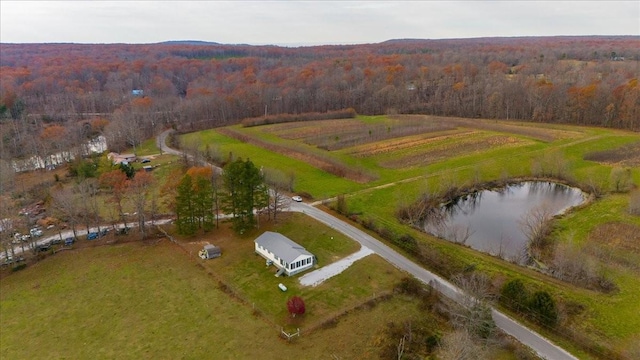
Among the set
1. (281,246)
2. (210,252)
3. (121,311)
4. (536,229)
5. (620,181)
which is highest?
(620,181)

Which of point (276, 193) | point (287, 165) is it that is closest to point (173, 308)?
point (276, 193)

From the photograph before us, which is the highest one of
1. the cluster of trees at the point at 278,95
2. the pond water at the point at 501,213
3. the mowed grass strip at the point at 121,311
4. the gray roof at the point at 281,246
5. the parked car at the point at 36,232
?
the cluster of trees at the point at 278,95

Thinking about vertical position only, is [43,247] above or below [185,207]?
below

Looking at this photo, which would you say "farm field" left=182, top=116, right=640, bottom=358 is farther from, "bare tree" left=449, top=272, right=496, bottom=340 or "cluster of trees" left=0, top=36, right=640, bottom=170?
"cluster of trees" left=0, top=36, right=640, bottom=170

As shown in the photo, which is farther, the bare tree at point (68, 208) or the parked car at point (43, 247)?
the bare tree at point (68, 208)

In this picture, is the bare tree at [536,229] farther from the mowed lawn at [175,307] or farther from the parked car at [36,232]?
the parked car at [36,232]

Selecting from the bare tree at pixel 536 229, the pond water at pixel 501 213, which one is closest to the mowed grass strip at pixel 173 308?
the pond water at pixel 501 213

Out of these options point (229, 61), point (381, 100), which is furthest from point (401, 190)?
point (229, 61)

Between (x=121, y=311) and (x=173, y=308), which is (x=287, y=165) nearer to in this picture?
(x=173, y=308)
